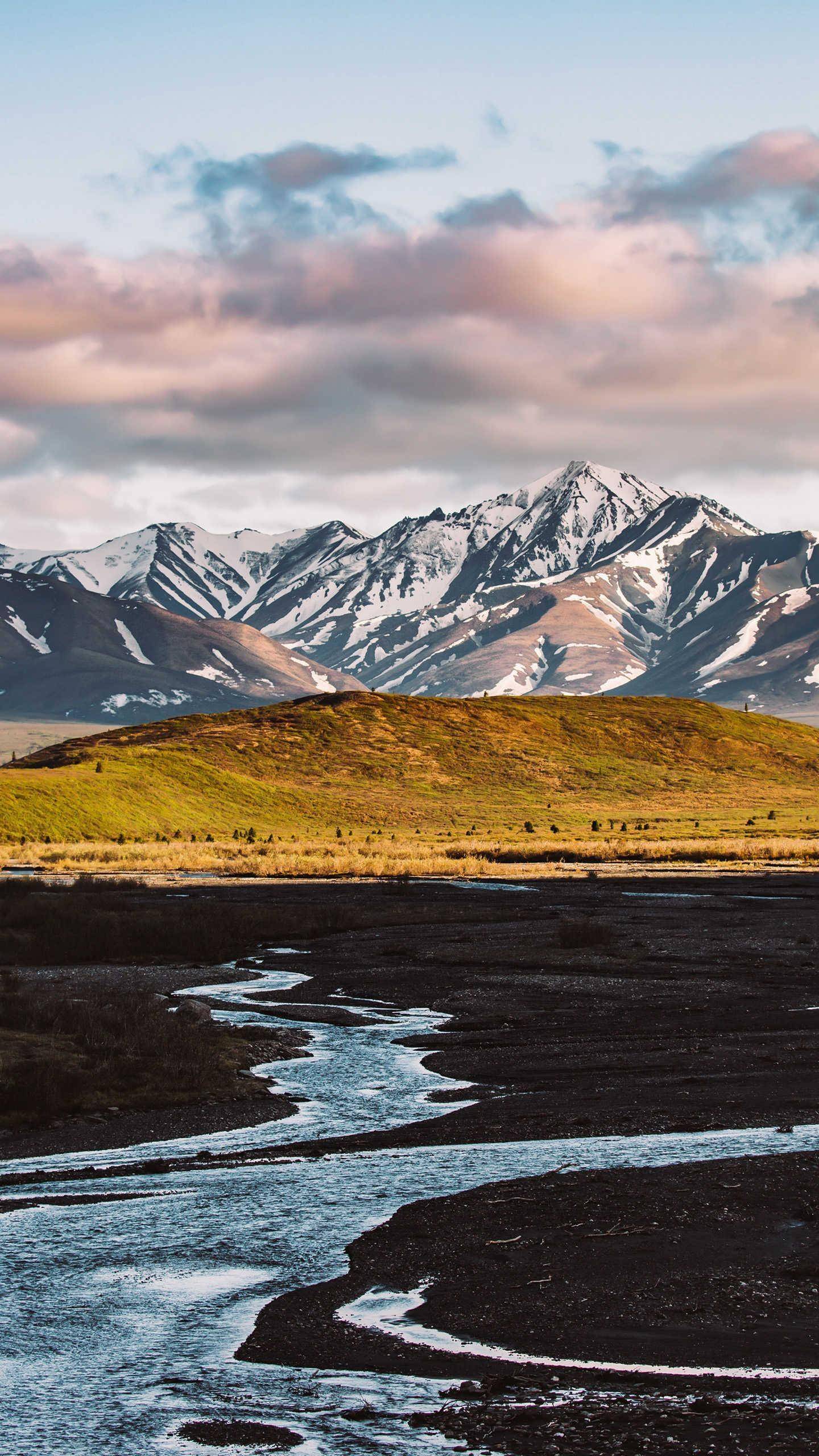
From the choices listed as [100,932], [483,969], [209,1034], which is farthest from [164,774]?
[209,1034]

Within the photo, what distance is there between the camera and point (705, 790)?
170 metres

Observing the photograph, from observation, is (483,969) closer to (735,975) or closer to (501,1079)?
(735,975)

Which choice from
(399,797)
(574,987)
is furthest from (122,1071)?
(399,797)

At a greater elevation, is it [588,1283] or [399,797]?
[399,797]

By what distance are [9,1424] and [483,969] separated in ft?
102

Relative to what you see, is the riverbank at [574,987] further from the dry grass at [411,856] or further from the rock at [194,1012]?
the dry grass at [411,856]

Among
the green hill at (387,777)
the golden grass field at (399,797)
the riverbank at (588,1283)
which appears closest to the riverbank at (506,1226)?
the riverbank at (588,1283)

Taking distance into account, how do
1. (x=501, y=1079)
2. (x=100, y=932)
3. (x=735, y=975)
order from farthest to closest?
(x=100, y=932) → (x=735, y=975) → (x=501, y=1079)

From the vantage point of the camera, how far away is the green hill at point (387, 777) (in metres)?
124

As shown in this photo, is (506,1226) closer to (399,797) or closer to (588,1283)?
(588,1283)

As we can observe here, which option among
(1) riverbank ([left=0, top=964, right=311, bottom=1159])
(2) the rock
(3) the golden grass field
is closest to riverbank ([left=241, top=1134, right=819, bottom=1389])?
(1) riverbank ([left=0, top=964, right=311, bottom=1159])

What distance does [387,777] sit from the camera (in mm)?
164875

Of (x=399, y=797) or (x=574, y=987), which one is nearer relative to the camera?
(x=574, y=987)

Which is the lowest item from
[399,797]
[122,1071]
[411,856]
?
[122,1071]
